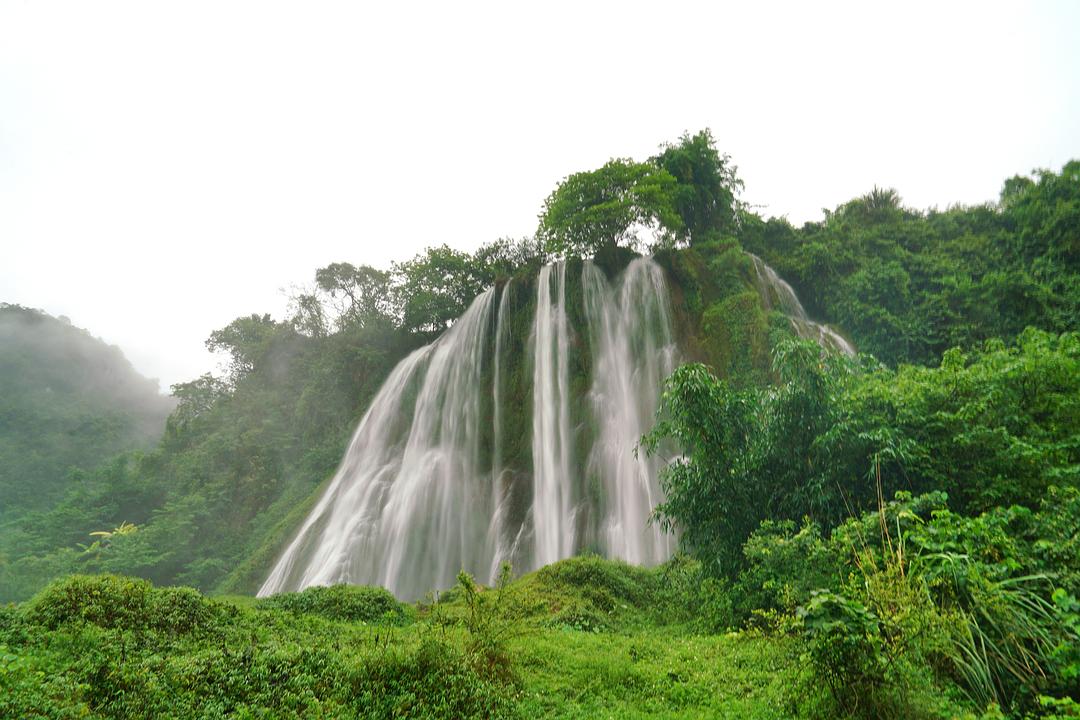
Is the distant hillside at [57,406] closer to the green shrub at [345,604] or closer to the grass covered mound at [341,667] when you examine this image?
the green shrub at [345,604]

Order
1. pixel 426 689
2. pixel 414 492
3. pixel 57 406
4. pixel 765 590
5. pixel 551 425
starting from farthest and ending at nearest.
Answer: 1. pixel 57 406
2. pixel 414 492
3. pixel 551 425
4. pixel 765 590
5. pixel 426 689

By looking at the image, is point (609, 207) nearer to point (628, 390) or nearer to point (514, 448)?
point (628, 390)

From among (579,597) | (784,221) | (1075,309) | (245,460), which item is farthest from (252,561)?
(1075,309)

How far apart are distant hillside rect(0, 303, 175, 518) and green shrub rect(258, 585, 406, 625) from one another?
32806 mm

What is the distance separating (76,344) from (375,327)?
39.7 metres

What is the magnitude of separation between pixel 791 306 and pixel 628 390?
8.34 metres

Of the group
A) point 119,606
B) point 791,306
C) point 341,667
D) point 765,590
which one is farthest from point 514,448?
point 341,667

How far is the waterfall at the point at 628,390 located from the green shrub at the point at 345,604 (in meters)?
6.62

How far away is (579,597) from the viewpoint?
864 centimetres

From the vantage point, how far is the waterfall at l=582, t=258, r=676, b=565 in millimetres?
13562

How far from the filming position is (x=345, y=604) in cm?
821

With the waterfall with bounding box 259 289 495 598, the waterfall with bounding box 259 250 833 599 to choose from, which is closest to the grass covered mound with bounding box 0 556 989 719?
the waterfall with bounding box 259 250 833 599

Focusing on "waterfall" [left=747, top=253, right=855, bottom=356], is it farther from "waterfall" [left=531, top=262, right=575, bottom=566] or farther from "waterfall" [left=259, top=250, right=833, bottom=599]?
"waterfall" [left=531, top=262, right=575, bottom=566]

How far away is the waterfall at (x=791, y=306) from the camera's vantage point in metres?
17.3
